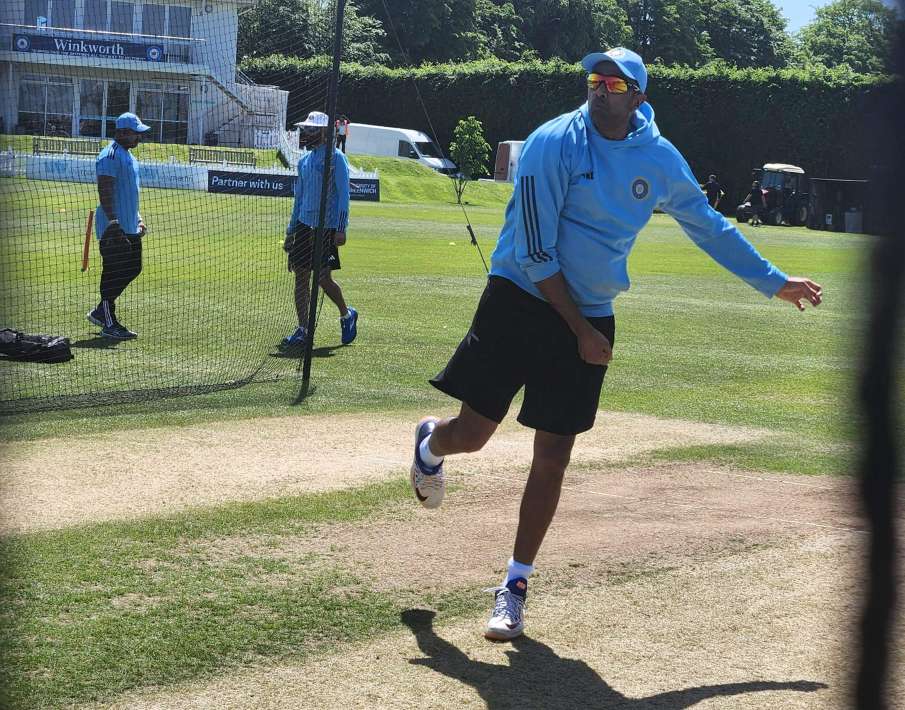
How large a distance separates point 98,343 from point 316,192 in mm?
2615

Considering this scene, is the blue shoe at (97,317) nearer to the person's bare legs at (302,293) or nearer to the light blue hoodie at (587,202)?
the person's bare legs at (302,293)

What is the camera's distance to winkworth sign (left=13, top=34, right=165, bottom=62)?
14512 mm

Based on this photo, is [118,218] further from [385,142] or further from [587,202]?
[385,142]

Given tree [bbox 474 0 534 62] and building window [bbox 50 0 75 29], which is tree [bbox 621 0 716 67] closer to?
tree [bbox 474 0 534 62]

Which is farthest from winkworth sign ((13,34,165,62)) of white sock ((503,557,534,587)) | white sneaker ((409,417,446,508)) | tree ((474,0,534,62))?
tree ((474,0,534,62))

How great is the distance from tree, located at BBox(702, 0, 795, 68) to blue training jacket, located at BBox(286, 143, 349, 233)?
83.5 meters

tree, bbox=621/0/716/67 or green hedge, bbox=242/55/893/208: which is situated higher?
tree, bbox=621/0/716/67

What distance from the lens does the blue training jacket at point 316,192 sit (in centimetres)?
1149

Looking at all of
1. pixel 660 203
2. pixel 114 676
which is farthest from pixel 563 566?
pixel 114 676

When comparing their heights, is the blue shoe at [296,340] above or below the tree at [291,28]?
below

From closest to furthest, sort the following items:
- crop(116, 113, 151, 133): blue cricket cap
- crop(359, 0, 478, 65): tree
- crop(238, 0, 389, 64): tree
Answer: crop(116, 113, 151, 133): blue cricket cap → crop(238, 0, 389, 64): tree → crop(359, 0, 478, 65): tree

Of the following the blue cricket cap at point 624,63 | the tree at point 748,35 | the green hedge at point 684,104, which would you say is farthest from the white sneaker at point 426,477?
the tree at point 748,35

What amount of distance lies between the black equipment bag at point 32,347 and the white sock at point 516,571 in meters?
6.57

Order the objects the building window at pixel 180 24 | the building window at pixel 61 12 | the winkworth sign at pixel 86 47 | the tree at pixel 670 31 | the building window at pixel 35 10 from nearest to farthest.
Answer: the building window at pixel 35 10 < the winkworth sign at pixel 86 47 < the building window at pixel 61 12 < the building window at pixel 180 24 < the tree at pixel 670 31
